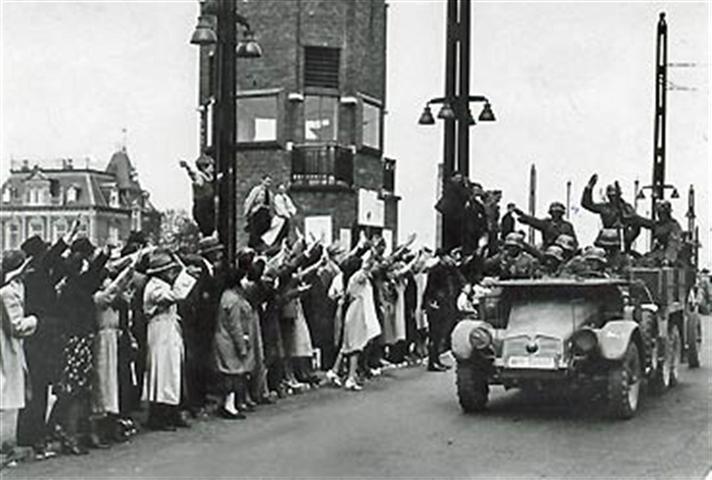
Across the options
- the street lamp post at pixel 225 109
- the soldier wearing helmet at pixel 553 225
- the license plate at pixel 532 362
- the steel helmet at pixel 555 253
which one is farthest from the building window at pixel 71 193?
the soldier wearing helmet at pixel 553 225

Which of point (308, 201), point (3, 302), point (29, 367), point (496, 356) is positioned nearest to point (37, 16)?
point (3, 302)

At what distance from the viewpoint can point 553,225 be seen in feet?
50.0

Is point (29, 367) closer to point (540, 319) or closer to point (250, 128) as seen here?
point (540, 319)

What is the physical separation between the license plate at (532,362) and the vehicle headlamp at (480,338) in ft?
1.29

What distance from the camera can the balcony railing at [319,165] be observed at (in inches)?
1230

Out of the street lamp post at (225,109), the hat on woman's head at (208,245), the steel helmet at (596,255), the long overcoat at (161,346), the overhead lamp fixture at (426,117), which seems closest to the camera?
the long overcoat at (161,346)

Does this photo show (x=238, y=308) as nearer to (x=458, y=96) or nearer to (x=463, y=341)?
(x=463, y=341)

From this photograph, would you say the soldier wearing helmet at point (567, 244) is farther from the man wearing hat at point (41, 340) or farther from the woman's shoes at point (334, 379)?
the man wearing hat at point (41, 340)

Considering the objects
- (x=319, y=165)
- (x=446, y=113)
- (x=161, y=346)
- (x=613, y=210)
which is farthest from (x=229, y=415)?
(x=319, y=165)

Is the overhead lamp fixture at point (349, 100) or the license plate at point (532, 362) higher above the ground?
the overhead lamp fixture at point (349, 100)

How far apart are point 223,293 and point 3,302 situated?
341cm

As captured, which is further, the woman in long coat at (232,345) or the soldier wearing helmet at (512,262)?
the soldier wearing helmet at (512,262)

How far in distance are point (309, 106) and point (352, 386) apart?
1838cm

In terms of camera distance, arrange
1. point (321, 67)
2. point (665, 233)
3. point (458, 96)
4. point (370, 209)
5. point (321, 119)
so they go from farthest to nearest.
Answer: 1. point (370, 209)
2. point (321, 119)
3. point (321, 67)
4. point (458, 96)
5. point (665, 233)
